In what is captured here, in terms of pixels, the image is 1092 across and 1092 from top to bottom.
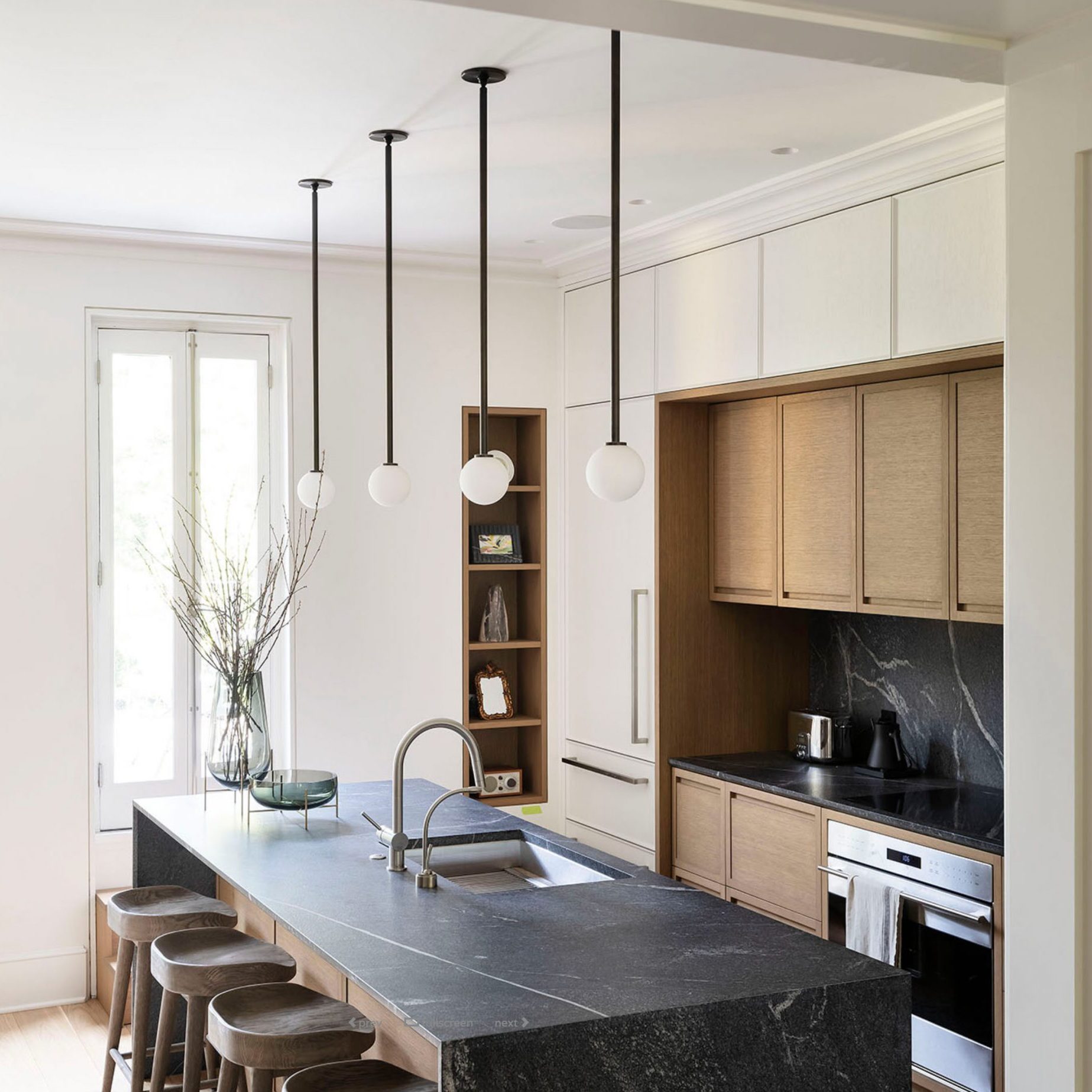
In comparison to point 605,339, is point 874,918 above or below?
below

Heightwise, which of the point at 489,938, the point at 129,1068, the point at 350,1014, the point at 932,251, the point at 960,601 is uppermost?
the point at 932,251

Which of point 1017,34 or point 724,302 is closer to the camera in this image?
point 1017,34

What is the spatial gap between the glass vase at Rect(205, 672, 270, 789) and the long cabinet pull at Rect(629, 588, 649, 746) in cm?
155

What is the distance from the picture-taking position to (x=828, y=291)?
3863 millimetres

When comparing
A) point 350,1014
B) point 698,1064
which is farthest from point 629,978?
point 350,1014

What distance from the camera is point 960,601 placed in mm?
3619

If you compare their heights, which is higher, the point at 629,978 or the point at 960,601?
the point at 960,601

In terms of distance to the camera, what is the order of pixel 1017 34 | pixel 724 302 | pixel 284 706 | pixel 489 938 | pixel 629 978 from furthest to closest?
pixel 284 706
pixel 724 302
pixel 489 938
pixel 629 978
pixel 1017 34

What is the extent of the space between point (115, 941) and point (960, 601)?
10.4 feet

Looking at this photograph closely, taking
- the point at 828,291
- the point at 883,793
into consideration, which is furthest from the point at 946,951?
the point at 828,291

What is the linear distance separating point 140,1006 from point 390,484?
60.6 inches

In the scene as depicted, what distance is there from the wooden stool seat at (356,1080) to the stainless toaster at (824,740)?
7.85ft

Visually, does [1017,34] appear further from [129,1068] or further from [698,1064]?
[129,1068]

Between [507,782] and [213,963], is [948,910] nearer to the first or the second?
[213,963]
